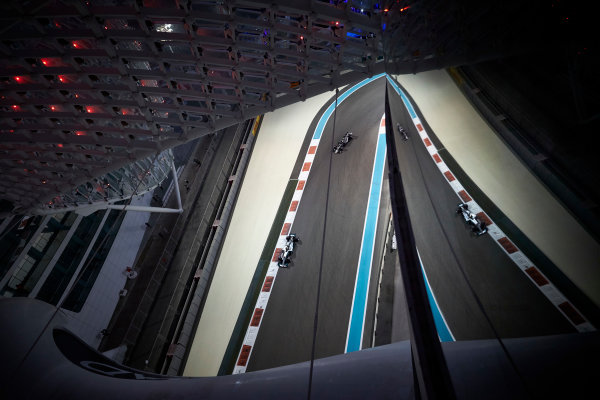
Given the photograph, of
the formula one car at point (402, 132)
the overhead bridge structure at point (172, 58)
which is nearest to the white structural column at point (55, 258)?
the overhead bridge structure at point (172, 58)

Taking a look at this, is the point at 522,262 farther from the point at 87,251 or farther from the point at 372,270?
the point at 87,251

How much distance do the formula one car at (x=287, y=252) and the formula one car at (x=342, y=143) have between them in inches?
188

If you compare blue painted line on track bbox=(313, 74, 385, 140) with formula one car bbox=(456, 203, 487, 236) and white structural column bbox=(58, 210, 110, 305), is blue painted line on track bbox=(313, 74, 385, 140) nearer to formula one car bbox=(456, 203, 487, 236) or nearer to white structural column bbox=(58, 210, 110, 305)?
formula one car bbox=(456, 203, 487, 236)

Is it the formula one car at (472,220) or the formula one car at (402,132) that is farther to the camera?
the formula one car at (402,132)

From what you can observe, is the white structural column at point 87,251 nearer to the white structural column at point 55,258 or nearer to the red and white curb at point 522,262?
the white structural column at point 55,258

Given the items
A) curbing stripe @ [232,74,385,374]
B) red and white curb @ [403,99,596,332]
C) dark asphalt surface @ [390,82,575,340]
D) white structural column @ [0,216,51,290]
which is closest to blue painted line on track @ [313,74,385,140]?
curbing stripe @ [232,74,385,374]

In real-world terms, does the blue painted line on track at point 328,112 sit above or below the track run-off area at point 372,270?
above

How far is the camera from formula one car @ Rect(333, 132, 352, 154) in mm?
13602

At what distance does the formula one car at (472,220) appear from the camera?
869 centimetres

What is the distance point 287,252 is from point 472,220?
566cm

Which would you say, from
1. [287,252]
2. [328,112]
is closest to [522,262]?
[287,252]

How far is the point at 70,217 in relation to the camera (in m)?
14.3

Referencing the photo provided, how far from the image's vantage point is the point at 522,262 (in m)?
7.60

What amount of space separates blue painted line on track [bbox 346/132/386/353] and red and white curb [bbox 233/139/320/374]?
263 cm
